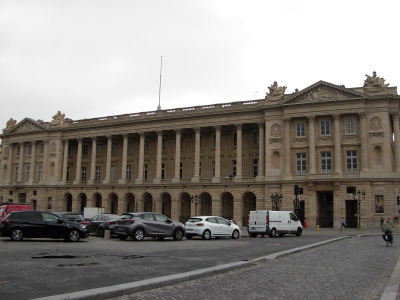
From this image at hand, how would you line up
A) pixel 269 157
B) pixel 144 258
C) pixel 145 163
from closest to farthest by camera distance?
1. pixel 144 258
2. pixel 269 157
3. pixel 145 163

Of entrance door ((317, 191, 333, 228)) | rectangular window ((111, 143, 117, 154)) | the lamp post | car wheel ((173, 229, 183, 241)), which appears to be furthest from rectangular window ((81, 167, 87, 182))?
car wheel ((173, 229, 183, 241))

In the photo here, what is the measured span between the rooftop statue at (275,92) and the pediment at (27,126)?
133ft

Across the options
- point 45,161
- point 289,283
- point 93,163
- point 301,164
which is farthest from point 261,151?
point 289,283

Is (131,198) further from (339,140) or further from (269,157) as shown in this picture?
(339,140)

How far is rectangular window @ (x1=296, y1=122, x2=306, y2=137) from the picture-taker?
179 ft

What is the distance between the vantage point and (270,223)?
104 feet

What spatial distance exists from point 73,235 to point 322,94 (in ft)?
127

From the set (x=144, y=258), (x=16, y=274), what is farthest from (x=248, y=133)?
(x=16, y=274)

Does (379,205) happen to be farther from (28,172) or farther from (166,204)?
(28,172)

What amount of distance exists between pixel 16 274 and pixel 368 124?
47.3 meters

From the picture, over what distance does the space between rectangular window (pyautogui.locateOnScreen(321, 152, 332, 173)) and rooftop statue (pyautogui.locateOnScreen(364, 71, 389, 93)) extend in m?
9.04

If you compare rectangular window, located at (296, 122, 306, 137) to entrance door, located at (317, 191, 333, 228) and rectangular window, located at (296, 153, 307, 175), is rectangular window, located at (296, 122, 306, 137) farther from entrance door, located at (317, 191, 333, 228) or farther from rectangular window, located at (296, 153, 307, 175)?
entrance door, located at (317, 191, 333, 228)

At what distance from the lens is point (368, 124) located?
1991 inches

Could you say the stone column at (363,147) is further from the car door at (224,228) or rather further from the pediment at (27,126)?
the pediment at (27,126)
